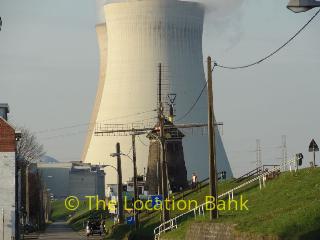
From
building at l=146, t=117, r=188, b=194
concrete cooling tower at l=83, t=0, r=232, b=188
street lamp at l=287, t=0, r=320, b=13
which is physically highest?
concrete cooling tower at l=83, t=0, r=232, b=188

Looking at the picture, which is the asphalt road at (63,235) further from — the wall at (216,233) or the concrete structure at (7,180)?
the wall at (216,233)

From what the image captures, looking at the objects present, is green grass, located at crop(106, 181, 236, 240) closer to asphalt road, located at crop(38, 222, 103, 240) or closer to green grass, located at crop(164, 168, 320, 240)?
asphalt road, located at crop(38, 222, 103, 240)

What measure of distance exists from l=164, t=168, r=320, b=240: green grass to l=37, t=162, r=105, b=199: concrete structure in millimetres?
116400

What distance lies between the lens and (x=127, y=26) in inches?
3620

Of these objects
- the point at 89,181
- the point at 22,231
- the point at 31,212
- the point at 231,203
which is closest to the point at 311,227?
the point at 231,203

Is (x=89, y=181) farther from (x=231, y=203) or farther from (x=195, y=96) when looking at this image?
(x=231, y=203)

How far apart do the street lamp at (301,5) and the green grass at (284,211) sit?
7.90 m

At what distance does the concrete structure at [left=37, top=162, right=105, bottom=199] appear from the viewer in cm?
16750

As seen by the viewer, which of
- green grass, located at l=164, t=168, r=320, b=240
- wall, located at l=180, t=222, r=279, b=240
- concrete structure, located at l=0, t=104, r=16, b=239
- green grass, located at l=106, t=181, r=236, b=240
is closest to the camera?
green grass, located at l=164, t=168, r=320, b=240

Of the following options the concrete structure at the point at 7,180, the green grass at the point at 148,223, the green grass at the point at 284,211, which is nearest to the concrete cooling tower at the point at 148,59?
the green grass at the point at 148,223

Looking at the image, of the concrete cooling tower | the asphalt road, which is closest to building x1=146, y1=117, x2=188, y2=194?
the concrete cooling tower

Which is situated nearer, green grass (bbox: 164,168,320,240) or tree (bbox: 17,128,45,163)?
green grass (bbox: 164,168,320,240)

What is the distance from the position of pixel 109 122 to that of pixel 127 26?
12652mm

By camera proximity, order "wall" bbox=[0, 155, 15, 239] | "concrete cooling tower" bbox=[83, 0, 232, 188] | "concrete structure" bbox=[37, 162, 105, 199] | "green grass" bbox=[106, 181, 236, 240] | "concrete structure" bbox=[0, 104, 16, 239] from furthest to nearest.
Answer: "concrete structure" bbox=[37, 162, 105, 199]
"concrete cooling tower" bbox=[83, 0, 232, 188]
"wall" bbox=[0, 155, 15, 239]
"concrete structure" bbox=[0, 104, 16, 239]
"green grass" bbox=[106, 181, 236, 240]
